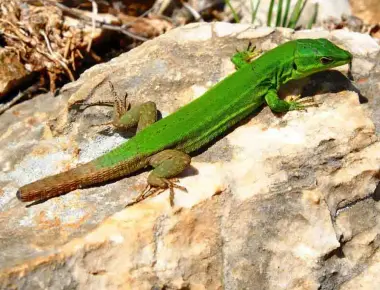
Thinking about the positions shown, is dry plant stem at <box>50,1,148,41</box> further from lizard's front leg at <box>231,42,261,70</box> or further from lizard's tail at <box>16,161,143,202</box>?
lizard's tail at <box>16,161,143,202</box>

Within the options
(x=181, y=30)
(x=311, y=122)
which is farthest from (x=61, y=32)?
(x=311, y=122)

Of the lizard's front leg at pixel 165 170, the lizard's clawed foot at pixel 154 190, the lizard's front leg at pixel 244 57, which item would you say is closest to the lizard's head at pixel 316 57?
the lizard's front leg at pixel 244 57

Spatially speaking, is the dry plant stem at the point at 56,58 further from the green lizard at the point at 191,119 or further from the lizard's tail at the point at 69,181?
the lizard's tail at the point at 69,181

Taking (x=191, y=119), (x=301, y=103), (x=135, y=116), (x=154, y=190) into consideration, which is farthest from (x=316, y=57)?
(x=154, y=190)

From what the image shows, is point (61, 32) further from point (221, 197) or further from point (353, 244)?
point (353, 244)

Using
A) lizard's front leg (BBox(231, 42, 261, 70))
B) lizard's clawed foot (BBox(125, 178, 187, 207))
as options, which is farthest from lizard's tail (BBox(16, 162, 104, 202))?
lizard's front leg (BBox(231, 42, 261, 70))

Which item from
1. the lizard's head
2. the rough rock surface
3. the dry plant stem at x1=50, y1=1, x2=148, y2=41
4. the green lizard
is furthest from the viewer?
the dry plant stem at x1=50, y1=1, x2=148, y2=41

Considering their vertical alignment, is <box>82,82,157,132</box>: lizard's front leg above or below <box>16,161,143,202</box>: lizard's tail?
above
